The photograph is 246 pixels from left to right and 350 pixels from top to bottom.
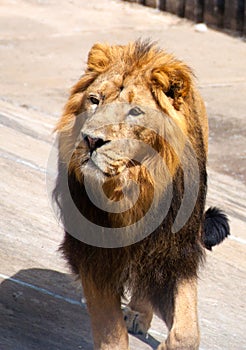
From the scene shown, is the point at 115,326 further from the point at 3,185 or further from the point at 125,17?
the point at 125,17

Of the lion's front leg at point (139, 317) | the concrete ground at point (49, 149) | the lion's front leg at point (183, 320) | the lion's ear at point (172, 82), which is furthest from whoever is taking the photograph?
the concrete ground at point (49, 149)

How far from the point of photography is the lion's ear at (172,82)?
447 cm

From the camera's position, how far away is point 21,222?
6.59m

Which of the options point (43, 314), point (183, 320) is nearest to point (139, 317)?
point (43, 314)

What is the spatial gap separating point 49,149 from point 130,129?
3805 millimetres

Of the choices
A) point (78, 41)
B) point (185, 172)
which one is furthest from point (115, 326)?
point (78, 41)

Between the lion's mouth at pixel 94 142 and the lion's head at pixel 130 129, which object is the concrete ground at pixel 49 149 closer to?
the lion's head at pixel 130 129

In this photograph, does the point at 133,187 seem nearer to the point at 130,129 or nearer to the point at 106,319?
the point at 130,129

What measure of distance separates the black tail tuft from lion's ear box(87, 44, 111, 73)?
112 centimetres

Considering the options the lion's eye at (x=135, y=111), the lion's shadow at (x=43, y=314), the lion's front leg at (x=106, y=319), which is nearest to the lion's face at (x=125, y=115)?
the lion's eye at (x=135, y=111)

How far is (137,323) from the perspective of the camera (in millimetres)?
5434

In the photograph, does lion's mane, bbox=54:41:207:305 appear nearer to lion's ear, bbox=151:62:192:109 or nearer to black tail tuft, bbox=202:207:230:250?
lion's ear, bbox=151:62:192:109

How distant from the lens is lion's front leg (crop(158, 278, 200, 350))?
4578 mm

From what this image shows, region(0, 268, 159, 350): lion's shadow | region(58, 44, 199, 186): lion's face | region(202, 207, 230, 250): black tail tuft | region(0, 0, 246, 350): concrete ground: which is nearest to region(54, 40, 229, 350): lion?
region(58, 44, 199, 186): lion's face
